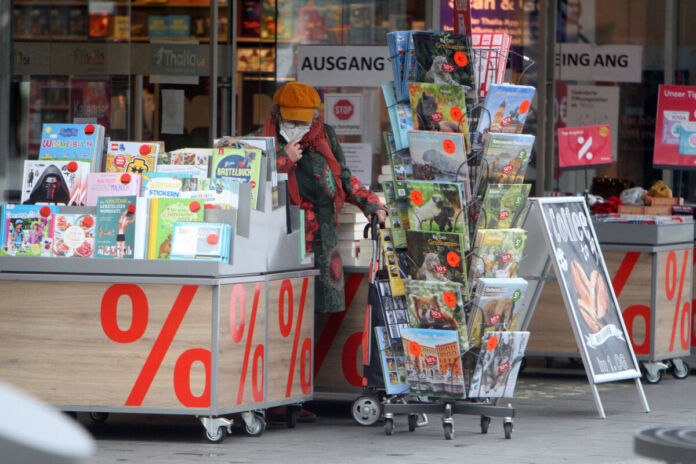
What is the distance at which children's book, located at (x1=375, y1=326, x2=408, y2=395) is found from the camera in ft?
22.0

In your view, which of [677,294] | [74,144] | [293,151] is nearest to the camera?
[74,144]

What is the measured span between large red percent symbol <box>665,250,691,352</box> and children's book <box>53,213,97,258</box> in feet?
14.5

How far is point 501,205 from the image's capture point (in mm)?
6445

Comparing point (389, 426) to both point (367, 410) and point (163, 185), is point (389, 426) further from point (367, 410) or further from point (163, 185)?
point (163, 185)

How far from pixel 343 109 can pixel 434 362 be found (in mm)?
6157

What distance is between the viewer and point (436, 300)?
646cm

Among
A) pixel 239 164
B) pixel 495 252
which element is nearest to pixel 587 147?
pixel 495 252

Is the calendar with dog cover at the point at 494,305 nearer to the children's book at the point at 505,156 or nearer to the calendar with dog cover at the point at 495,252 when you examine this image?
the calendar with dog cover at the point at 495,252

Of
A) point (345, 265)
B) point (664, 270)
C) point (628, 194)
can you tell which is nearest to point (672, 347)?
point (664, 270)

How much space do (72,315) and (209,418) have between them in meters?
0.85

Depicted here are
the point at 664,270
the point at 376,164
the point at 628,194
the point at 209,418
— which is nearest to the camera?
the point at 209,418

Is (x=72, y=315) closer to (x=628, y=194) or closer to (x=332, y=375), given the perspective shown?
(x=332, y=375)

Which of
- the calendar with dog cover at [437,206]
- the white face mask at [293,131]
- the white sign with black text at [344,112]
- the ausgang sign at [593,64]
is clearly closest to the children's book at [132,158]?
the white face mask at [293,131]

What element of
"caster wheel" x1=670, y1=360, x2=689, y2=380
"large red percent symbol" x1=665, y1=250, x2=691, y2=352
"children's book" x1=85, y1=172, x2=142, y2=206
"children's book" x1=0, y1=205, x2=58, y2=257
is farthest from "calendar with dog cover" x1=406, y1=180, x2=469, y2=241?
"caster wheel" x1=670, y1=360, x2=689, y2=380
